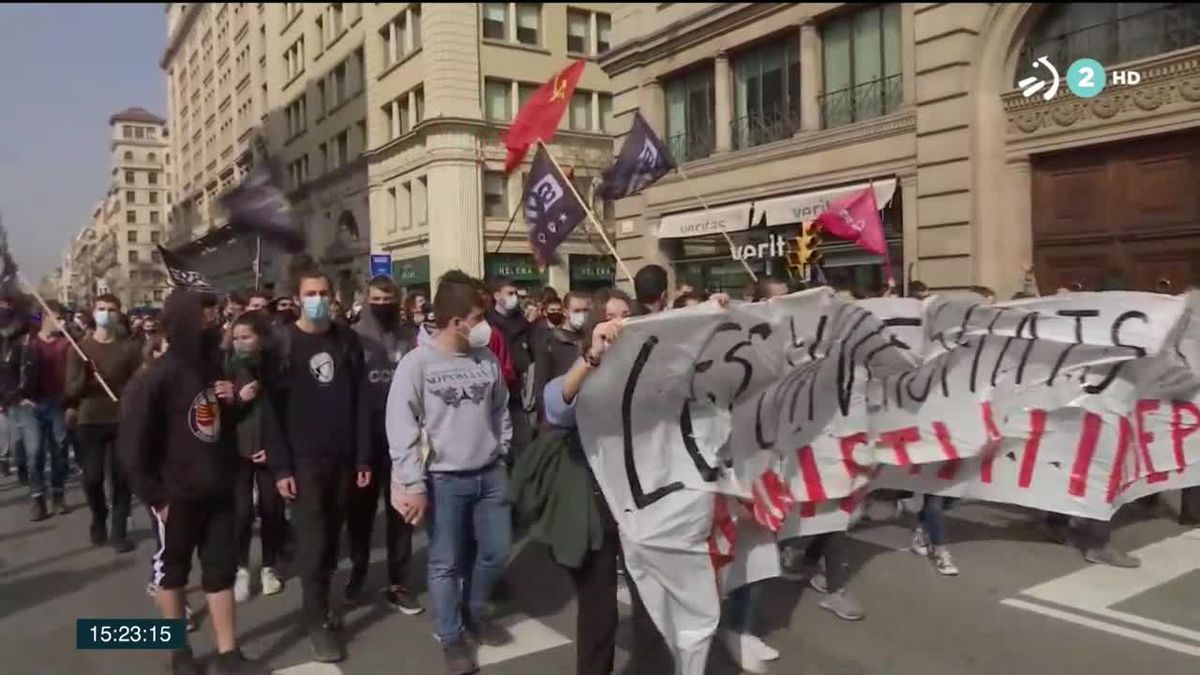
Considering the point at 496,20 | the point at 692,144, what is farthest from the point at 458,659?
the point at 496,20

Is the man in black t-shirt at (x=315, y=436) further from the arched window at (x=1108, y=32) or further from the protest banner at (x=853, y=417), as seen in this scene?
the arched window at (x=1108, y=32)

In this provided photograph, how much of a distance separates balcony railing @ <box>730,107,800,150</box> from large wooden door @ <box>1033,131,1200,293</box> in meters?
5.45

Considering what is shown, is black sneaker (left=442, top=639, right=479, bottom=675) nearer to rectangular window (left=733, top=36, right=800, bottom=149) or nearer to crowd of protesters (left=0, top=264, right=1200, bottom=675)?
crowd of protesters (left=0, top=264, right=1200, bottom=675)

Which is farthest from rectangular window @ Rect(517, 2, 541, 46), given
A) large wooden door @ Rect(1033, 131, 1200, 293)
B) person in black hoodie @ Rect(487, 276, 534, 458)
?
person in black hoodie @ Rect(487, 276, 534, 458)

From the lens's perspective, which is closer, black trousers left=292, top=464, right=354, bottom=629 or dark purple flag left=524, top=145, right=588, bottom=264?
black trousers left=292, top=464, right=354, bottom=629

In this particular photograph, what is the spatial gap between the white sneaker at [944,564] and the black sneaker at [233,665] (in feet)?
13.7

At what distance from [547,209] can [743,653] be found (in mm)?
7273

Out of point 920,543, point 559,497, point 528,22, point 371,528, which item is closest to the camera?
point 559,497

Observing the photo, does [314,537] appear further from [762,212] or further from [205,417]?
[762,212]

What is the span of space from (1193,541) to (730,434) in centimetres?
448

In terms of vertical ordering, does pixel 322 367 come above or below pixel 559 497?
above

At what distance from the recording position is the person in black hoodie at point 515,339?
748 cm

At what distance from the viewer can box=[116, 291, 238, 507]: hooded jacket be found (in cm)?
426
